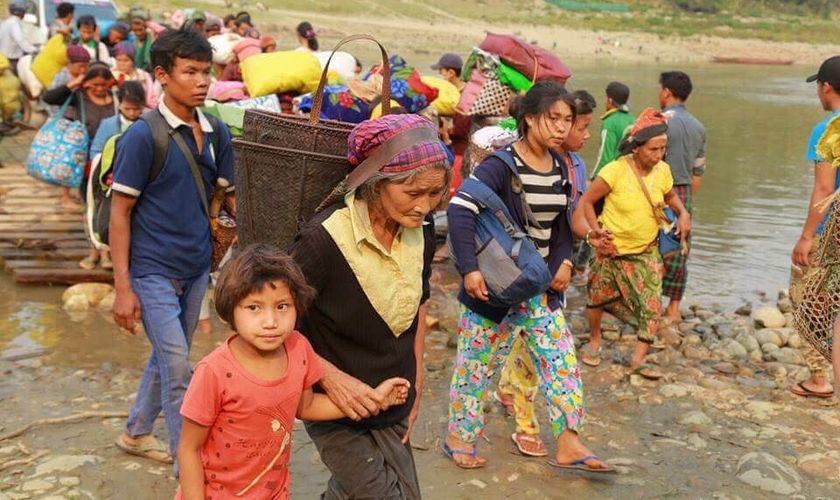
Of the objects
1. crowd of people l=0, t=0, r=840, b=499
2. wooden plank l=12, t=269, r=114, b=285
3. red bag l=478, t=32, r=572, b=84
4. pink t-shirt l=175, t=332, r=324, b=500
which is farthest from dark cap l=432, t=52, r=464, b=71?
pink t-shirt l=175, t=332, r=324, b=500

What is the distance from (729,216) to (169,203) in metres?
10.2

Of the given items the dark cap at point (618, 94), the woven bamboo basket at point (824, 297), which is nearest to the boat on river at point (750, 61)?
the dark cap at point (618, 94)

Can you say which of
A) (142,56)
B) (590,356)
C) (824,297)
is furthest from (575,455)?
(142,56)

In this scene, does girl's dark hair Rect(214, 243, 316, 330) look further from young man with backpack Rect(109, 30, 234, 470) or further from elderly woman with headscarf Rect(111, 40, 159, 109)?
elderly woman with headscarf Rect(111, 40, 159, 109)

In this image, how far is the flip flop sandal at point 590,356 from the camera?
6578 mm

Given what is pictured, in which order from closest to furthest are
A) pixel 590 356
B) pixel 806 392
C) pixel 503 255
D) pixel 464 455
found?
pixel 503 255 < pixel 464 455 < pixel 806 392 < pixel 590 356

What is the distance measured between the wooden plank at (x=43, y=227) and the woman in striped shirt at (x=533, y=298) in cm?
518

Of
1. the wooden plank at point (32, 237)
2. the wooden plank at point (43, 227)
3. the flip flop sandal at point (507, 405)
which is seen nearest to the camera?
the flip flop sandal at point (507, 405)

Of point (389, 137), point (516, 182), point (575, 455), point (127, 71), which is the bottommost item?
point (575, 455)

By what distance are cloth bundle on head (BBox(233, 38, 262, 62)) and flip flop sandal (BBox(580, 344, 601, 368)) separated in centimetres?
557

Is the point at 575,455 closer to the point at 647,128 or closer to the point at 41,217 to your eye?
the point at 647,128

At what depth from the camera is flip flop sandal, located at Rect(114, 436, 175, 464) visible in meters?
4.53

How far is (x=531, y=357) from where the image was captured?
483cm

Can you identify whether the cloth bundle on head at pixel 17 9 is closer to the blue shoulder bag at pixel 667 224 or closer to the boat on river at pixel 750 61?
the blue shoulder bag at pixel 667 224
